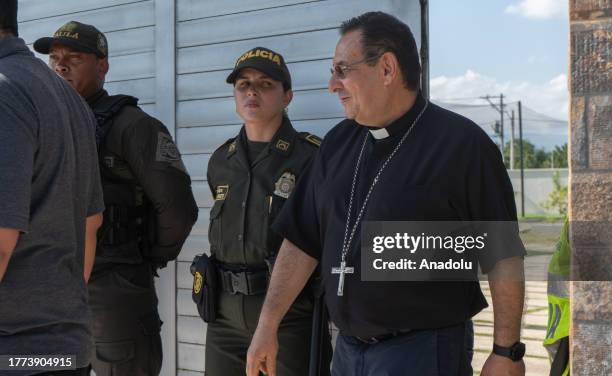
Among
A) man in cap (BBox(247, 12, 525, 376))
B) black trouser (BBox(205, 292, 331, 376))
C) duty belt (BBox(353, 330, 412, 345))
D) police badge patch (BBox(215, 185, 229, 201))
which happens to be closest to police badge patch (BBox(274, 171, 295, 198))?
police badge patch (BBox(215, 185, 229, 201))

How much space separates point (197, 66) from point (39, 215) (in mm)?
2225

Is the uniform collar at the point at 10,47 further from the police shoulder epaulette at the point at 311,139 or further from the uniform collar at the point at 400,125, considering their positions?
the police shoulder epaulette at the point at 311,139

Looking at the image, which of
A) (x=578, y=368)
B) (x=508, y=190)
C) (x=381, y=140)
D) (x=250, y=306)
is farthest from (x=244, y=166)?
(x=578, y=368)

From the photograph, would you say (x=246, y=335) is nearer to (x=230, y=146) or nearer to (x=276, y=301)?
(x=276, y=301)

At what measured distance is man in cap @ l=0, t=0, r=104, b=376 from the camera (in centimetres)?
146

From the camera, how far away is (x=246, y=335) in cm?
272

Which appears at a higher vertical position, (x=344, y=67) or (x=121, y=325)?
(x=344, y=67)

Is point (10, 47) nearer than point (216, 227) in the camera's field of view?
Yes

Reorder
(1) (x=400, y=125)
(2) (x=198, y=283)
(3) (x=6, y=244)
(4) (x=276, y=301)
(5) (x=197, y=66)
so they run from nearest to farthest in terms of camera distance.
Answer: (3) (x=6, y=244)
(1) (x=400, y=125)
(4) (x=276, y=301)
(2) (x=198, y=283)
(5) (x=197, y=66)

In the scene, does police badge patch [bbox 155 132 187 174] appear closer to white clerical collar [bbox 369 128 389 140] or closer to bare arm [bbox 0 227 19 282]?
white clerical collar [bbox 369 128 389 140]

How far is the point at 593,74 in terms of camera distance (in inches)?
74.8

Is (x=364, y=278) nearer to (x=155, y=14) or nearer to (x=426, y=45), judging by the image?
(x=426, y=45)
